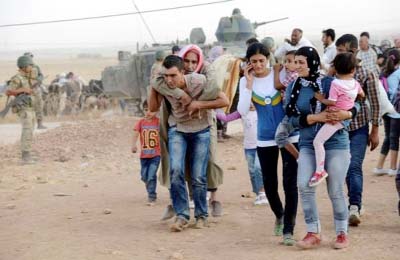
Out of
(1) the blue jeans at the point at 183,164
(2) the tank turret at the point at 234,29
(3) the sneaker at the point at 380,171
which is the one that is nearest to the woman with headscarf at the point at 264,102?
(1) the blue jeans at the point at 183,164

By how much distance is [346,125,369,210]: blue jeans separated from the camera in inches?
301

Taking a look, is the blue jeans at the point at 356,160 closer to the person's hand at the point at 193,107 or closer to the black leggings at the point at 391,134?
the person's hand at the point at 193,107

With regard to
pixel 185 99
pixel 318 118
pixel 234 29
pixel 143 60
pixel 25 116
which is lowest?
pixel 25 116

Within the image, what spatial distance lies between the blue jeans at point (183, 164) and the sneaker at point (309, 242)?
4.56ft

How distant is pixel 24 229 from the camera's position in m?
8.15

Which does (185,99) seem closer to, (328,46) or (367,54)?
(328,46)

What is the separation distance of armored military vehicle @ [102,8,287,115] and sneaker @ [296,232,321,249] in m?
14.4

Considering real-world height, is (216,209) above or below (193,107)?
below

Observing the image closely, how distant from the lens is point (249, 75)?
274 inches

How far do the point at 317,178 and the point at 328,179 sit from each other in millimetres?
178

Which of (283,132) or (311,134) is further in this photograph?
(283,132)

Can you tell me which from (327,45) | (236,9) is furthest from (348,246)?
(236,9)

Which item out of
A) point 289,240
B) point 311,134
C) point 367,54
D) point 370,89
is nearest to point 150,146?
point 370,89

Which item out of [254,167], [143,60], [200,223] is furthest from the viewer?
[143,60]
